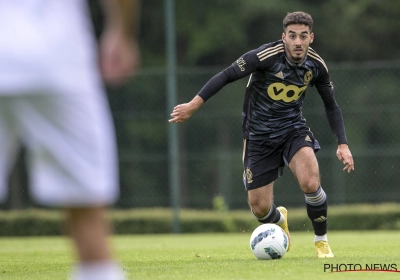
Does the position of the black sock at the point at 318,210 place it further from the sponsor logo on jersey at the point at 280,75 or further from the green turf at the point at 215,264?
the sponsor logo on jersey at the point at 280,75

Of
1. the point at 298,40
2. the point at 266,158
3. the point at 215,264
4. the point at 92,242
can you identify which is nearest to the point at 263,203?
the point at 266,158

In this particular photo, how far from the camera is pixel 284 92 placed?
7.22m

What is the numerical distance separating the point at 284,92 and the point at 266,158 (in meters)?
0.60

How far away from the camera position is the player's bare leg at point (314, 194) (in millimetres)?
6715

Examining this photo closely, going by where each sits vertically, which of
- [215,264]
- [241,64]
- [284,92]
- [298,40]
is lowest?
[215,264]

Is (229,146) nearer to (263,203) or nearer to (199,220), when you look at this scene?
(199,220)

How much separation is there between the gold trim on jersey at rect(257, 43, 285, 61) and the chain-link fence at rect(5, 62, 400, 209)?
27.4 ft

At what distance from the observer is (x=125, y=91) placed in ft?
53.1

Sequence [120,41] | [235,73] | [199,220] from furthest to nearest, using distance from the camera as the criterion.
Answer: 1. [199,220]
2. [235,73]
3. [120,41]

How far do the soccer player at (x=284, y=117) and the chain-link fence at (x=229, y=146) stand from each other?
798 cm

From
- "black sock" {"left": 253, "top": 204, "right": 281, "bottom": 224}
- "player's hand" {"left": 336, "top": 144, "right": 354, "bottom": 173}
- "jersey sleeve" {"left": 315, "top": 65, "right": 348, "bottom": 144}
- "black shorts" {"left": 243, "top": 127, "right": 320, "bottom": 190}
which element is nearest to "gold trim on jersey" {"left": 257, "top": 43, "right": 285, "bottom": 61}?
"jersey sleeve" {"left": 315, "top": 65, "right": 348, "bottom": 144}

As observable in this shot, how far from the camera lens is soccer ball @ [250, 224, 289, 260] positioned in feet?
21.4

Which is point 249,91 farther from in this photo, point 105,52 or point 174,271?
point 105,52

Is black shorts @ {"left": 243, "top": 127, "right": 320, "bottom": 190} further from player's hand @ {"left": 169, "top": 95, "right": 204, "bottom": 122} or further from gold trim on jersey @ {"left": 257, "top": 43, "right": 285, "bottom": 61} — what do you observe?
player's hand @ {"left": 169, "top": 95, "right": 204, "bottom": 122}
